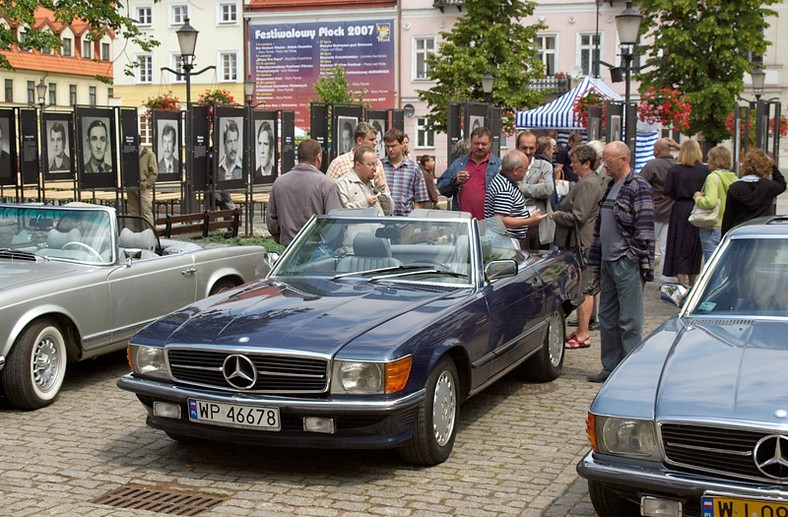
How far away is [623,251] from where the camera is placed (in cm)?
879

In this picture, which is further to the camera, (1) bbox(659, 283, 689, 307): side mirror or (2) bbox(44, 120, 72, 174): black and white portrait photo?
(2) bbox(44, 120, 72, 174): black and white portrait photo

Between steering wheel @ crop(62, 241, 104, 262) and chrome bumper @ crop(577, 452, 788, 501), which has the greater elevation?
steering wheel @ crop(62, 241, 104, 262)

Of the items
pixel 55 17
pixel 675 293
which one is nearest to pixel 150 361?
pixel 675 293

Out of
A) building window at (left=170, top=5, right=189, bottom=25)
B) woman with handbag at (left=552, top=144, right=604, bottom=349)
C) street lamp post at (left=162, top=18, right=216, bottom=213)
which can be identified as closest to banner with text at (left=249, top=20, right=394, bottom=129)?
building window at (left=170, top=5, right=189, bottom=25)

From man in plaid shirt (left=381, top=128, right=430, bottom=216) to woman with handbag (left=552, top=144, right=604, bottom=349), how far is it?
1588 mm

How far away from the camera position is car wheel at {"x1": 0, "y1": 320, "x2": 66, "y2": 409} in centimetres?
793

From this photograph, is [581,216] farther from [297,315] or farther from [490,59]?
[490,59]

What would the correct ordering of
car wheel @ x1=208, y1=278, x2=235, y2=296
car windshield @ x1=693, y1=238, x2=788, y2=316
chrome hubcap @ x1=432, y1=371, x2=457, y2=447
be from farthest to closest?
Answer: car wheel @ x1=208, y1=278, x2=235, y2=296 < chrome hubcap @ x1=432, y1=371, x2=457, y2=447 < car windshield @ x1=693, y1=238, x2=788, y2=316

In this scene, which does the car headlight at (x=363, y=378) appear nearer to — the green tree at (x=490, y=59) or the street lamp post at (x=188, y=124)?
the street lamp post at (x=188, y=124)

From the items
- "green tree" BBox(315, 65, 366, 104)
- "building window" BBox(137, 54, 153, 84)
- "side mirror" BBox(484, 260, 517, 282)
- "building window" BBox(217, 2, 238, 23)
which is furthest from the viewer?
"building window" BBox(137, 54, 153, 84)

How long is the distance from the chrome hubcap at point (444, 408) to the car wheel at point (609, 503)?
1.48 m

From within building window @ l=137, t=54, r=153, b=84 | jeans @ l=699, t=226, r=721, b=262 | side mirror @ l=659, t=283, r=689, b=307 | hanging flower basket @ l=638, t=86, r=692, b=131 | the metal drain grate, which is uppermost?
building window @ l=137, t=54, r=153, b=84

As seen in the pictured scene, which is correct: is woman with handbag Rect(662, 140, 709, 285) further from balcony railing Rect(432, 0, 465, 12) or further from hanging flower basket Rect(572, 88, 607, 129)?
balcony railing Rect(432, 0, 465, 12)

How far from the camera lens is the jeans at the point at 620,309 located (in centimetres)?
885
